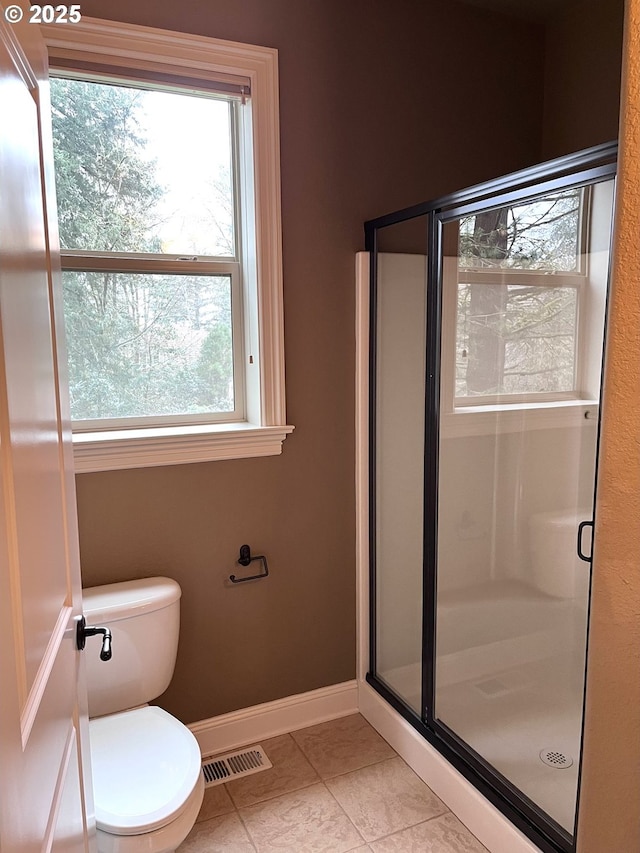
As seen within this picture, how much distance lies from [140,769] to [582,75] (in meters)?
2.75

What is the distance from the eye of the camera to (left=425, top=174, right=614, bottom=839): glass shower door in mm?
1984

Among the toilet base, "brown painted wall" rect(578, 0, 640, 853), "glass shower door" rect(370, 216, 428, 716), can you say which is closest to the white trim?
"glass shower door" rect(370, 216, 428, 716)

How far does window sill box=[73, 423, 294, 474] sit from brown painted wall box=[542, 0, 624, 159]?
1602 millimetres

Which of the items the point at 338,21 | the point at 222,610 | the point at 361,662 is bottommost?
the point at 361,662

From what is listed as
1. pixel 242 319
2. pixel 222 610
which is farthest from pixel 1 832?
pixel 242 319

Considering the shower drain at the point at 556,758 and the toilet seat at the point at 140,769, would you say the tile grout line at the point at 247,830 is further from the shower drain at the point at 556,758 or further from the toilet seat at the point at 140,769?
the shower drain at the point at 556,758

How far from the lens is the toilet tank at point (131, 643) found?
1831mm

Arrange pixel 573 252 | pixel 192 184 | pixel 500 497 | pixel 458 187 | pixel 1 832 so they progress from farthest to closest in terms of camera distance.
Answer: pixel 458 187 < pixel 500 497 < pixel 192 184 < pixel 573 252 < pixel 1 832

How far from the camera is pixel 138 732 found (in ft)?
5.73

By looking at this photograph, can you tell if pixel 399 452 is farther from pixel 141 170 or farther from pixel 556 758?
pixel 141 170

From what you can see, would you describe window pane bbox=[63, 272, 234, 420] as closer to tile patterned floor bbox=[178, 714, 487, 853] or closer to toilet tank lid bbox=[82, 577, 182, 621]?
toilet tank lid bbox=[82, 577, 182, 621]

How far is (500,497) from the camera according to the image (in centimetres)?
230

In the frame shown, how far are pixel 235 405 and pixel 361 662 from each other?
3.72 feet

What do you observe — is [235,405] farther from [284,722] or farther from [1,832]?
[1,832]
